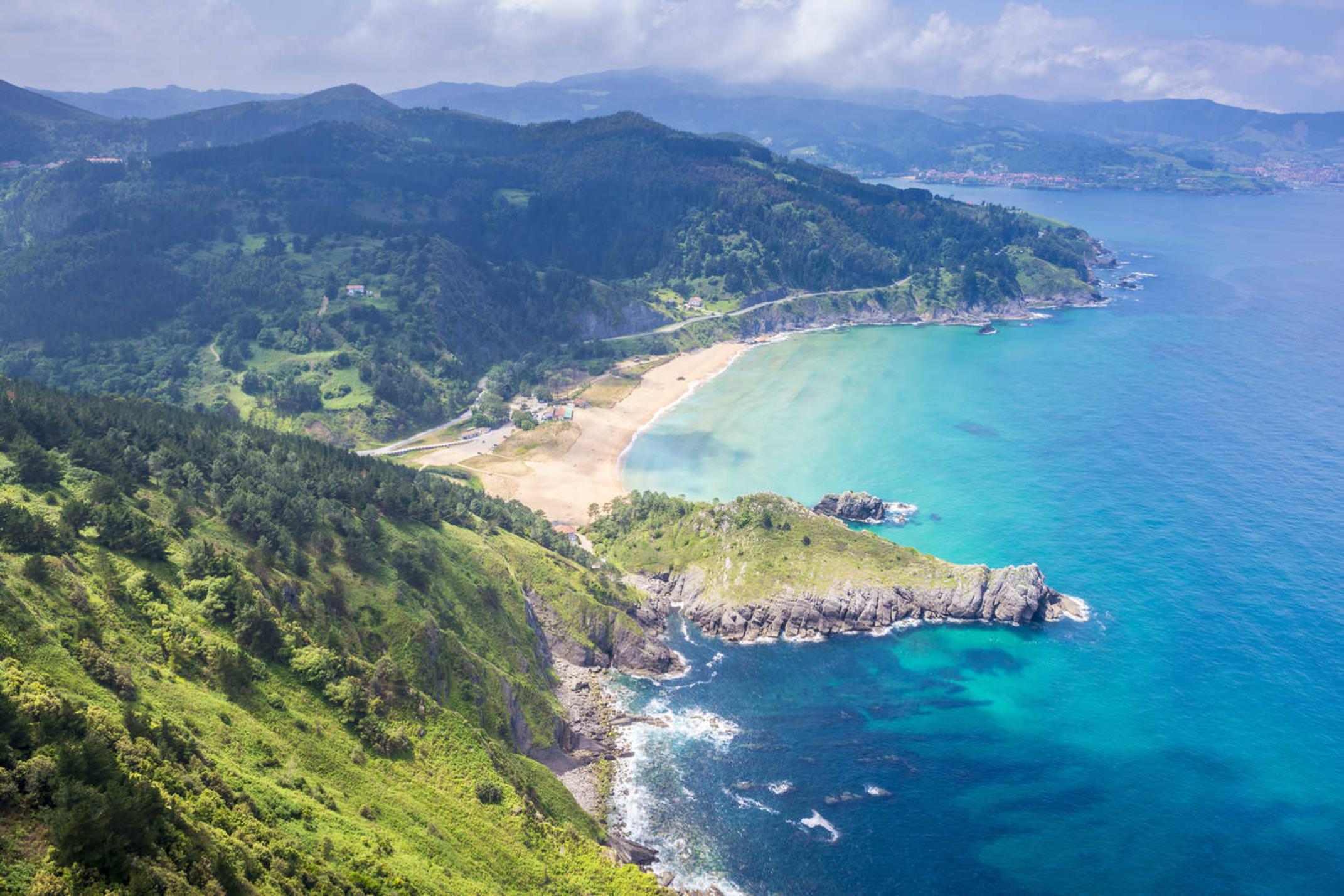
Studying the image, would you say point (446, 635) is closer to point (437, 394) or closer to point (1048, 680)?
point (1048, 680)

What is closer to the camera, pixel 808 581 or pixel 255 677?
pixel 255 677

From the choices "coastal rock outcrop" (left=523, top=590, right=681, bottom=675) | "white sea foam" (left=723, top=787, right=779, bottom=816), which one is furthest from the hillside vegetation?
"white sea foam" (left=723, top=787, right=779, bottom=816)

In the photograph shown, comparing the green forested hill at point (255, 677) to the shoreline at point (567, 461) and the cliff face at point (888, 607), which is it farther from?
the shoreline at point (567, 461)

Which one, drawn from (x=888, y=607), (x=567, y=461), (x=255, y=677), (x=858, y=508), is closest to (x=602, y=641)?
(x=888, y=607)

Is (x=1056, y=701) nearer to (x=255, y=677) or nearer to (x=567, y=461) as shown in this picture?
(x=255, y=677)

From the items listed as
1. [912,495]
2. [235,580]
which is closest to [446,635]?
[235,580]

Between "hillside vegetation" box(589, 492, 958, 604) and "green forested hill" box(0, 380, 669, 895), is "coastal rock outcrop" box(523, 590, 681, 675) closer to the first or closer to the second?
"green forested hill" box(0, 380, 669, 895)

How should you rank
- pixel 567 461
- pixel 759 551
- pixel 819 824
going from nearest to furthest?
1. pixel 819 824
2. pixel 759 551
3. pixel 567 461
